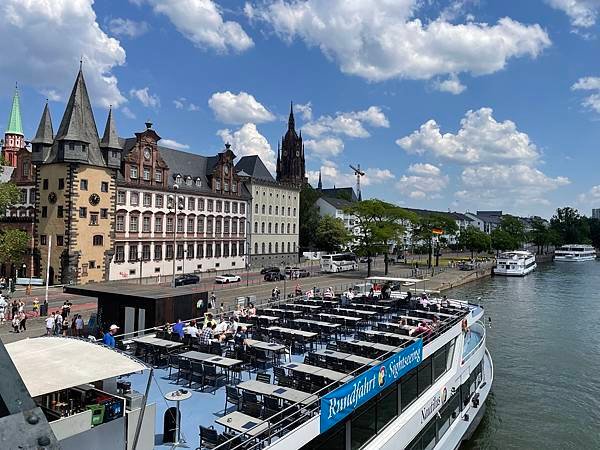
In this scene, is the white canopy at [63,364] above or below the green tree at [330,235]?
below

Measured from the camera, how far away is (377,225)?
7544 cm

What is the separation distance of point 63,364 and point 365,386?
263 inches

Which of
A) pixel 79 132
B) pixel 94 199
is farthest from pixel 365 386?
pixel 79 132

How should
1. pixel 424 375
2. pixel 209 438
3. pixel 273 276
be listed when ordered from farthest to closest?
pixel 273 276 < pixel 424 375 < pixel 209 438

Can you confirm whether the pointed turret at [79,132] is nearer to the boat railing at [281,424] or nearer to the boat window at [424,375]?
the boat window at [424,375]

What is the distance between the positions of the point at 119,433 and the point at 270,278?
Result: 53.2 meters

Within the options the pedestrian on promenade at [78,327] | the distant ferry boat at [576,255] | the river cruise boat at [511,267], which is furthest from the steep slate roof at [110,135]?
the distant ferry boat at [576,255]

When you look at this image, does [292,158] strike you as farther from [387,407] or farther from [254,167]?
[387,407]

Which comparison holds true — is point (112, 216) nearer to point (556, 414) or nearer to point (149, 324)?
point (149, 324)

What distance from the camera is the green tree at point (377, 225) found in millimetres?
73625

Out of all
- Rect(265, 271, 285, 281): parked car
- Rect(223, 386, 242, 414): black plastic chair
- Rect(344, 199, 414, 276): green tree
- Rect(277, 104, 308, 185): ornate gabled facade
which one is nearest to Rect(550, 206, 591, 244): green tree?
Rect(277, 104, 308, 185): ornate gabled facade

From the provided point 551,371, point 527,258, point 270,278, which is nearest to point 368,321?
point 551,371

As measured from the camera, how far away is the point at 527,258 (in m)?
96.3

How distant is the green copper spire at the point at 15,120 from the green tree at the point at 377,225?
9304cm
